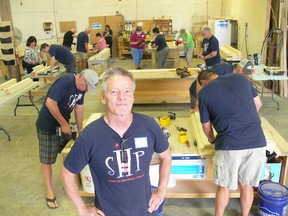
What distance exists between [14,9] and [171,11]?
627cm

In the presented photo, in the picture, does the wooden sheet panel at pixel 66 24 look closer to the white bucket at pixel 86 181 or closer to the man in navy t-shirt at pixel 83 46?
the man in navy t-shirt at pixel 83 46

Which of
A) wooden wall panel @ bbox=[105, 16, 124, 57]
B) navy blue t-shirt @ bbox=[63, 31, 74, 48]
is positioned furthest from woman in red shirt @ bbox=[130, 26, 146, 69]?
wooden wall panel @ bbox=[105, 16, 124, 57]

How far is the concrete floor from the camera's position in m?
3.01

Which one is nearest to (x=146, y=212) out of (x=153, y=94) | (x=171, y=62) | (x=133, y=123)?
(x=133, y=123)

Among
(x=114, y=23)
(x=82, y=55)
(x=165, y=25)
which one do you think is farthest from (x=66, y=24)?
(x=165, y=25)

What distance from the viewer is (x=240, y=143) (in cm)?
225

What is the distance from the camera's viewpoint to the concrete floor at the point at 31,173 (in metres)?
3.01

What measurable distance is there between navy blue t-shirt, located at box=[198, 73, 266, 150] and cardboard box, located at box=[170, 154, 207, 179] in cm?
53

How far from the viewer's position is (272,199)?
2.56 m

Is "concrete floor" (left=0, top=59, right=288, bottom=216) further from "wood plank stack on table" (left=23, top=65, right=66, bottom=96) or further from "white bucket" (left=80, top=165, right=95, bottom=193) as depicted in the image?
"wood plank stack on table" (left=23, top=65, right=66, bottom=96)

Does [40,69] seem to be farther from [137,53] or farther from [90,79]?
[90,79]

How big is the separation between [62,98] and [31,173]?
157 centimetres

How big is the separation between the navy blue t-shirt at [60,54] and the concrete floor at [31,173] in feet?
4.18

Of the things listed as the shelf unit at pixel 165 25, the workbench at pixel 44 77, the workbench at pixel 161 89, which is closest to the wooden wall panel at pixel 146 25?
the shelf unit at pixel 165 25
